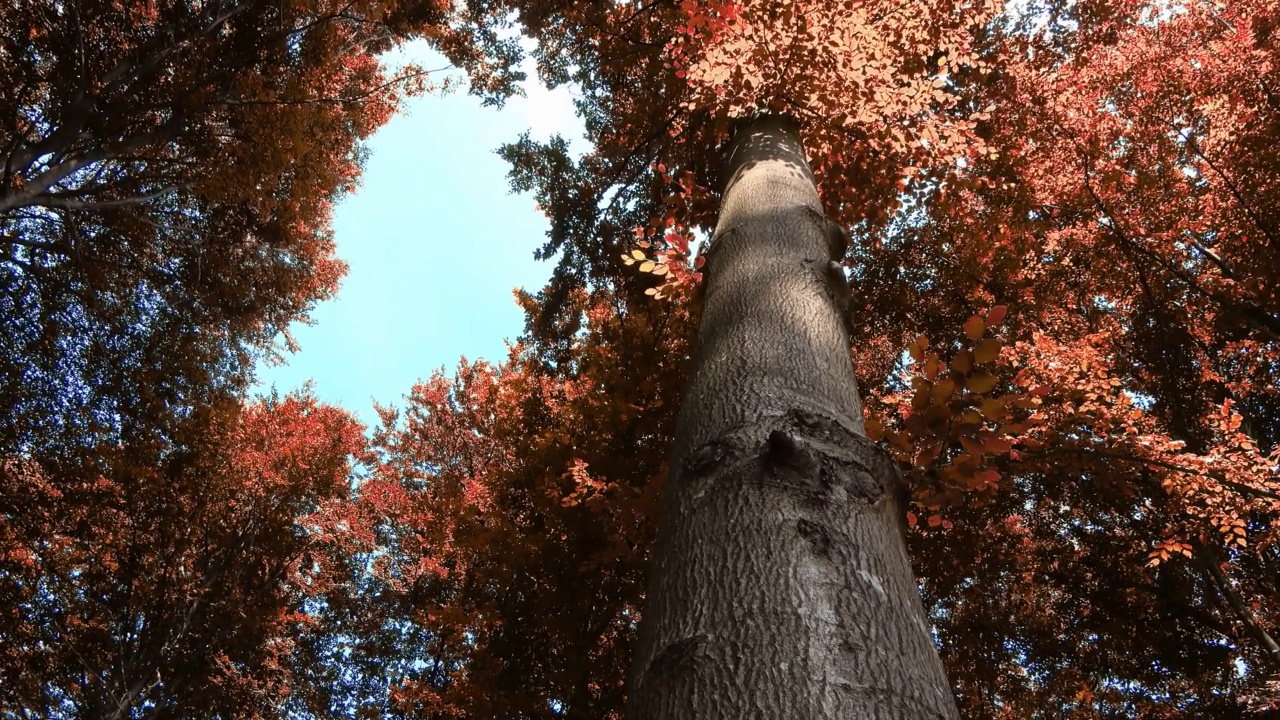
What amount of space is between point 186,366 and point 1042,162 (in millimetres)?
11560

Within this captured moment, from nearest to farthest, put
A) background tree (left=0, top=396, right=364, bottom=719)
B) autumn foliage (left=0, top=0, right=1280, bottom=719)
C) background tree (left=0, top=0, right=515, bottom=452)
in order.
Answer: autumn foliage (left=0, top=0, right=1280, bottom=719), background tree (left=0, top=0, right=515, bottom=452), background tree (left=0, top=396, right=364, bottom=719)

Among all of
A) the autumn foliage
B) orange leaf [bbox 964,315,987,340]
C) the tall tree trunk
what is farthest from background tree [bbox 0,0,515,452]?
orange leaf [bbox 964,315,987,340]

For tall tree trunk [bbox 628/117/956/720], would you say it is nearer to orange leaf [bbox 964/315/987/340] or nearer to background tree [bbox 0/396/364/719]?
orange leaf [bbox 964/315/987/340]

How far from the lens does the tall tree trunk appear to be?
2.64ft

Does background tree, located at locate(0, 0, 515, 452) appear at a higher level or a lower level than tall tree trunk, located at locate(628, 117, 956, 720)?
higher

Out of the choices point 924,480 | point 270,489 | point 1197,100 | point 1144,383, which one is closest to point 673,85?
point 924,480

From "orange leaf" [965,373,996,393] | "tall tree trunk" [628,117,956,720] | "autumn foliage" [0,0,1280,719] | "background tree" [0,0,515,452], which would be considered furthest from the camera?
"background tree" [0,0,515,452]

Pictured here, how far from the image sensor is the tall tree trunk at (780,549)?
0.80m

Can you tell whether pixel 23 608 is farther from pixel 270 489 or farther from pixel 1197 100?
pixel 1197 100

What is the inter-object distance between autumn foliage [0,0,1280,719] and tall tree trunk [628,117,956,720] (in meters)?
1.53

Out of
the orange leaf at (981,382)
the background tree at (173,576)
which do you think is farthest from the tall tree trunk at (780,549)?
the background tree at (173,576)

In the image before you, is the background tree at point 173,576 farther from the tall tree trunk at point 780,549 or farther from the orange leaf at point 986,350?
the orange leaf at point 986,350

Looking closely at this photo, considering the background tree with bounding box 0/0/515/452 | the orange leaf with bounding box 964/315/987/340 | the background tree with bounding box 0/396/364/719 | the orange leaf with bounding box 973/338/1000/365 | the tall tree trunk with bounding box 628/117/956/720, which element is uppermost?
the background tree with bounding box 0/0/515/452

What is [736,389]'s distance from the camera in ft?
4.33
